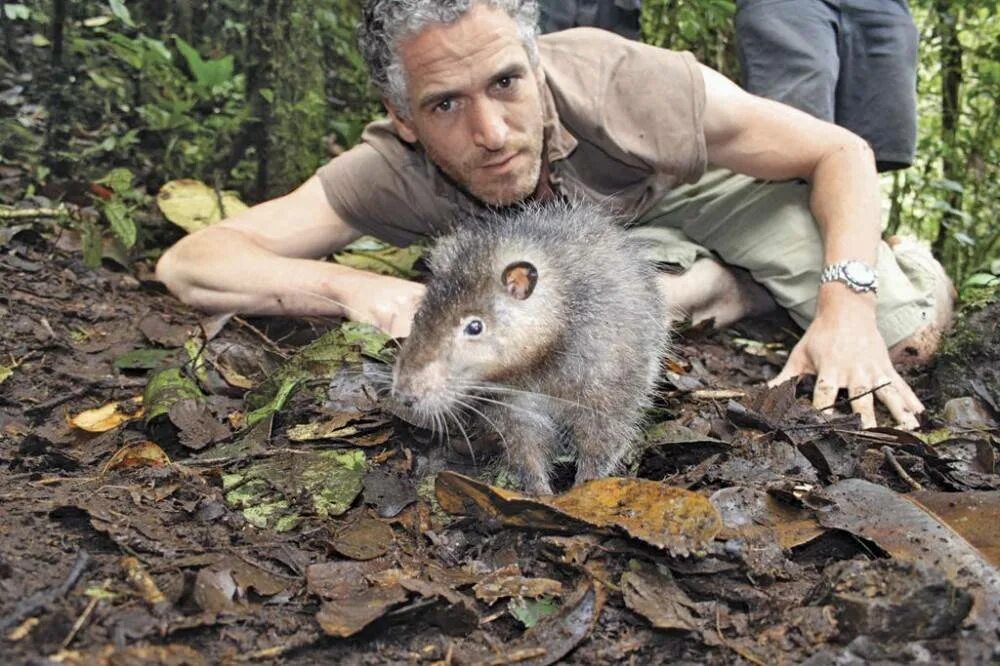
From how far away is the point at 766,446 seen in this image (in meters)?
3.70

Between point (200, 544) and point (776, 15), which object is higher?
point (776, 15)

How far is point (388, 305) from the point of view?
488cm

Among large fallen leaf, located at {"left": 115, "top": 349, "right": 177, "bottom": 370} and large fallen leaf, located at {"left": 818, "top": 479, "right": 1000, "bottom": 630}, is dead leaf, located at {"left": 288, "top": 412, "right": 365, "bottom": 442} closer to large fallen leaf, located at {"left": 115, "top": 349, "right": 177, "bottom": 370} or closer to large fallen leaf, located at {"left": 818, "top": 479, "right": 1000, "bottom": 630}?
large fallen leaf, located at {"left": 115, "top": 349, "right": 177, "bottom": 370}

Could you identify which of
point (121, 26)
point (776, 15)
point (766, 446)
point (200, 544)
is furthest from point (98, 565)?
point (776, 15)

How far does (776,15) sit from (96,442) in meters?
5.14

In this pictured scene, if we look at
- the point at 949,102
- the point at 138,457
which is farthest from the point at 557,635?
the point at 949,102

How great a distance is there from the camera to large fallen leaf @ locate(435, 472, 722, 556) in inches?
112

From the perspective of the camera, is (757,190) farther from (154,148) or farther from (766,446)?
(154,148)

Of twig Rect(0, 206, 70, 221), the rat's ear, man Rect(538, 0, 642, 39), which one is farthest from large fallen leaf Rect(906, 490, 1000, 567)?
twig Rect(0, 206, 70, 221)

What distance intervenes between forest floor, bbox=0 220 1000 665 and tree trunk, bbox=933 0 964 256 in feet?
14.8

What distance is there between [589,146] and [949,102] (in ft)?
16.7

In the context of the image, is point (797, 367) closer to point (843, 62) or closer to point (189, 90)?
point (843, 62)

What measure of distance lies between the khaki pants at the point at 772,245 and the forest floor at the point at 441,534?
128 centimetres

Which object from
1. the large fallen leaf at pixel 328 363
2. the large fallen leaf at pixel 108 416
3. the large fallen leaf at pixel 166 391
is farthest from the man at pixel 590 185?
the large fallen leaf at pixel 108 416
